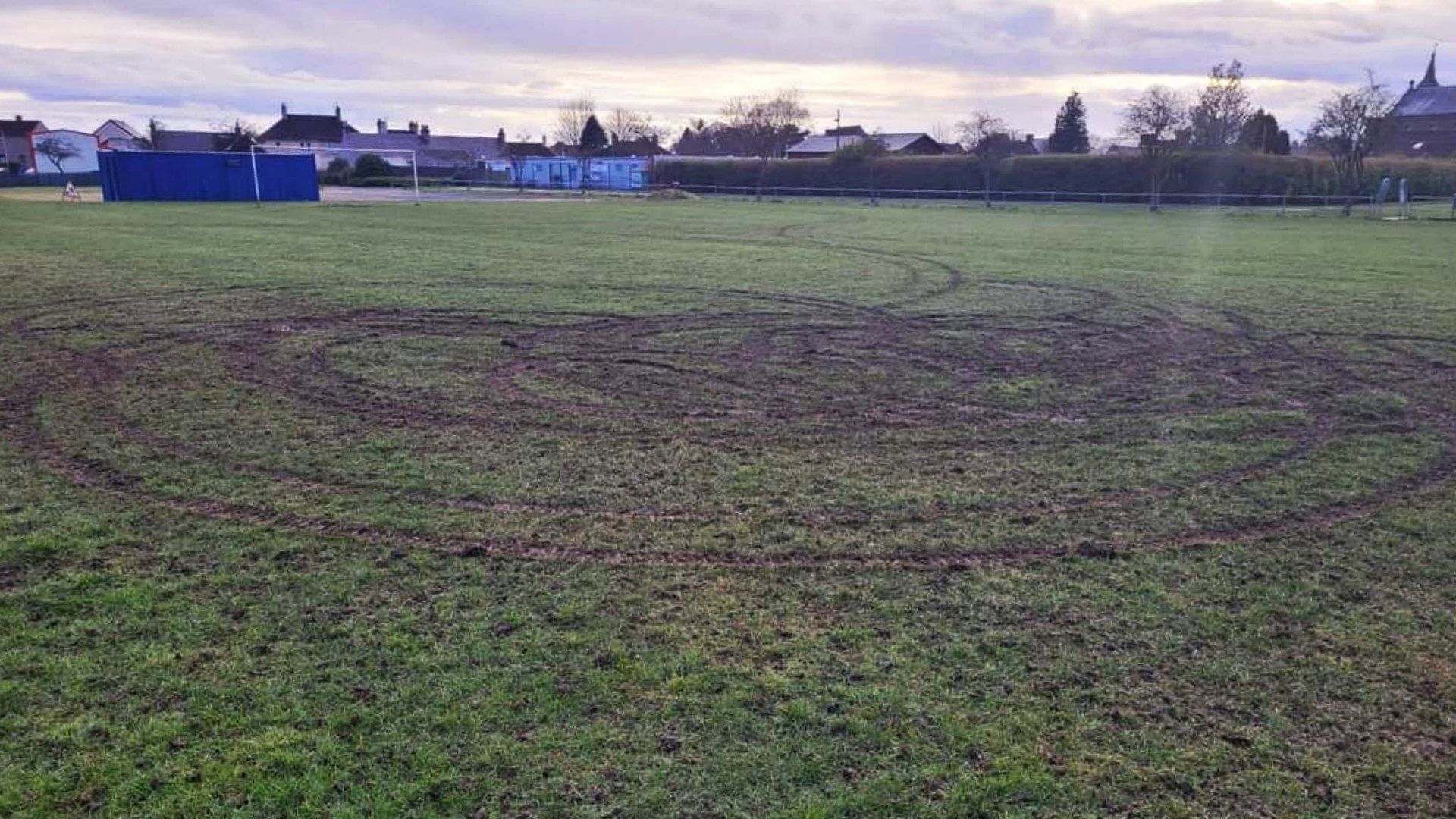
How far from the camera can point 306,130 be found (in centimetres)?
10488

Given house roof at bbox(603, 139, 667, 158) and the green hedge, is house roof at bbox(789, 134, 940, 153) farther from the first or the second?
the green hedge

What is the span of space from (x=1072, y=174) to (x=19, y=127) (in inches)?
4121

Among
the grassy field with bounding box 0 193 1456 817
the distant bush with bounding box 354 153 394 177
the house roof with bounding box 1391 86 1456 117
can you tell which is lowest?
the grassy field with bounding box 0 193 1456 817

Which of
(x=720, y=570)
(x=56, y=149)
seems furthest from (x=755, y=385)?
(x=56, y=149)

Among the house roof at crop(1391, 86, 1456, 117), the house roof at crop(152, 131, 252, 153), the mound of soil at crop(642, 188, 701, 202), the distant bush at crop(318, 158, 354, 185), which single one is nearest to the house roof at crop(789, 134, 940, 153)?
the mound of soil at crop(642, 188, 701, 202)

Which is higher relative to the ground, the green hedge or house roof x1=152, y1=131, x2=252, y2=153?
house roof x1=152, y1=131, x2=252, y2=153

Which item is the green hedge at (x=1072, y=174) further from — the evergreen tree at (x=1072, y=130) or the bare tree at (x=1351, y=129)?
the evergreen tree at (x=1072, y=130)

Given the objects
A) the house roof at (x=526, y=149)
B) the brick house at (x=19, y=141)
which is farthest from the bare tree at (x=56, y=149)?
the house roof at (x=526, y=149)

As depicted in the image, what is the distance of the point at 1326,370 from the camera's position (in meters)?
9.78

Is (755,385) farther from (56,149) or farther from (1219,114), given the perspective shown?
(56,149)

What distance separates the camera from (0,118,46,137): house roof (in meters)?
100

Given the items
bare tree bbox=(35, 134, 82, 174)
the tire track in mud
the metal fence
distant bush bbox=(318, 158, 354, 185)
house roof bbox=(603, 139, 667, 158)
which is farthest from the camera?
house roof bbox=(603, 139, 667, 158)

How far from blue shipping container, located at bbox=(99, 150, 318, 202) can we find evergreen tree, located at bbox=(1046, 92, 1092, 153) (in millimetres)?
59903

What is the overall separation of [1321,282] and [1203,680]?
52.3ft
